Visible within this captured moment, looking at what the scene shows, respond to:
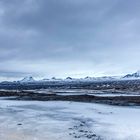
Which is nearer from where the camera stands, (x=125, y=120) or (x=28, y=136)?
(x=28, y=136)

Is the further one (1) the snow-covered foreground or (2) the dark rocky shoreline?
(2) the dark rocky shoreline

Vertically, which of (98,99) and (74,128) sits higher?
(98,99)

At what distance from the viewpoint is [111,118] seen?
29641 mm

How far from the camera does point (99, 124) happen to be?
2630 centimetres

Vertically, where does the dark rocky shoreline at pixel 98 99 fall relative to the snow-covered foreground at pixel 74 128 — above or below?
above

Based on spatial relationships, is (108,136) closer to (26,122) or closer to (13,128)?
(13,128)

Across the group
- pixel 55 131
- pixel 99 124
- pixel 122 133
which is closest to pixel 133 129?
pixel 122 133

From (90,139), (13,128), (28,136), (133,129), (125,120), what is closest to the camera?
(90,139)

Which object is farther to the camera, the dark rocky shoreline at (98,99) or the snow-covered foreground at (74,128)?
the dark rocky shoreline at (98,99)

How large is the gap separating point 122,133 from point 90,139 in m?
2.73

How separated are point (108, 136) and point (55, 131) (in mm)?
3951

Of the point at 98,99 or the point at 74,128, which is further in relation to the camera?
the point at 98,99

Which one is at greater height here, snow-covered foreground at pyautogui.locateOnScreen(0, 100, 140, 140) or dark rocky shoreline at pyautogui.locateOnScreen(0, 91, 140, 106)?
dark rocky shoreline at pyautogui.locateOnScreen(0, 91, 140, 106)

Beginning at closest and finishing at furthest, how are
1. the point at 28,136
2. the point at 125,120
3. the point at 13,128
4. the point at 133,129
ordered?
the point at 28,136, the point at 133,129, the point at 13,128, the point at 125,120
